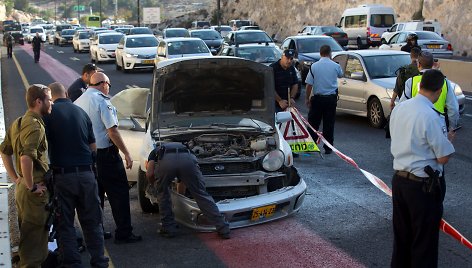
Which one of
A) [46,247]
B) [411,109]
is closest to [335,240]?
[411,109]

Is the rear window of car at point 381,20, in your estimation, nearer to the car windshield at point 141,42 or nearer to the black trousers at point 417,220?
the car windshield at point 141,42

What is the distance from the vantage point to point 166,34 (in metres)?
40.9

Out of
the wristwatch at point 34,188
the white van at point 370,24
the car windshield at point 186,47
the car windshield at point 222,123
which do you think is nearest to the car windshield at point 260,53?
the car windshield at point 186,47

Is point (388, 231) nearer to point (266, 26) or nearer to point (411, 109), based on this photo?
point (411, 109)

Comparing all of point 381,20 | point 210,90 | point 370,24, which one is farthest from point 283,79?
point 381,20

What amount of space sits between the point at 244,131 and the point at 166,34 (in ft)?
110

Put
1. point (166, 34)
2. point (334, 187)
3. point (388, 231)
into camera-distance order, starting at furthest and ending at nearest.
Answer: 1. point (166, 34)
2. point (334, 187)
3. point (388, 231)

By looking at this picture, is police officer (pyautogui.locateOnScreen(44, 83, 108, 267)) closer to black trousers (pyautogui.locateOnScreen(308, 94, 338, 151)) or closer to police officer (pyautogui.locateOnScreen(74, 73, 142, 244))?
police officer (pyautogui.locateOnScreen(74, 73, 142, 244))

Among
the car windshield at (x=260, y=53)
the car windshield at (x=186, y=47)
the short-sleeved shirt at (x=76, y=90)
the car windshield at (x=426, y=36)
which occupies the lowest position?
the car windshield at (x=186, y=47)

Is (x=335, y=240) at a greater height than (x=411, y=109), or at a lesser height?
lesser

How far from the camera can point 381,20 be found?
139 ft

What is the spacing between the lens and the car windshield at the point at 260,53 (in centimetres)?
2108

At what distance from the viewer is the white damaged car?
7586 millimetres

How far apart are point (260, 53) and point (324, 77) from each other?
392 inches
